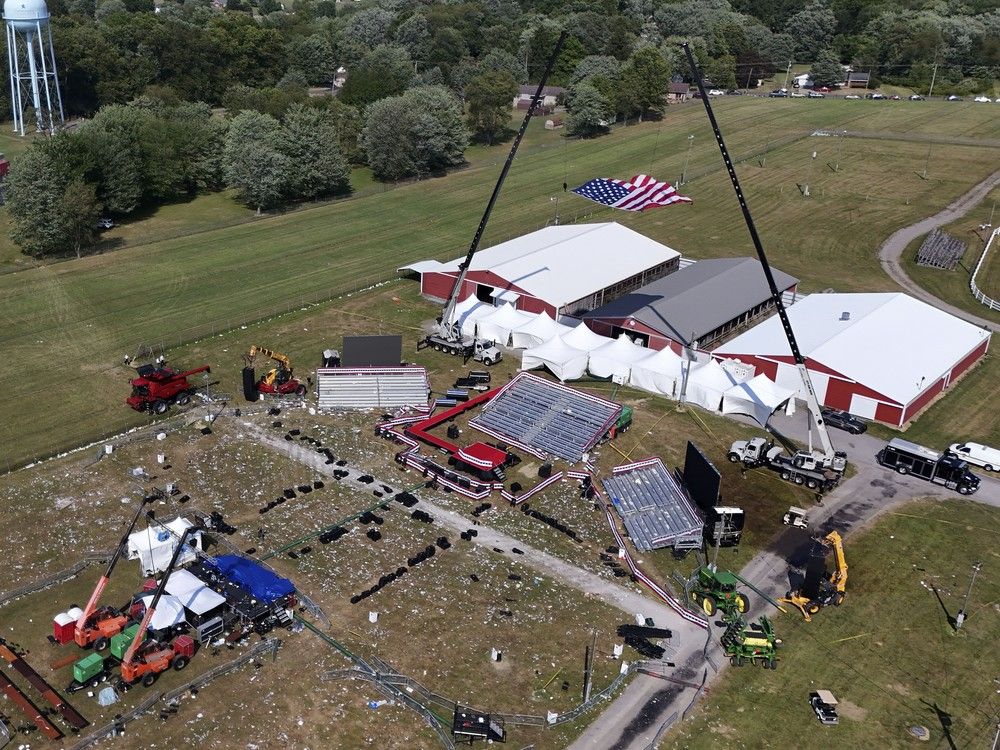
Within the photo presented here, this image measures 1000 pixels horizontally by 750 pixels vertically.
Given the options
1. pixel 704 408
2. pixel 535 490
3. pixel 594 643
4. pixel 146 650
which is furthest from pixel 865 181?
pixel 146 650

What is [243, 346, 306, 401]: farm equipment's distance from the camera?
50219mm

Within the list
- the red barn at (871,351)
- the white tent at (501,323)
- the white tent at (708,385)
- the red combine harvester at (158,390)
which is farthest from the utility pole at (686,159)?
the red combine harvester at (158,390)

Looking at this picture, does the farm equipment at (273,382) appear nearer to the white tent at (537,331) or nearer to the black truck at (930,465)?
the white tent at (537,331)

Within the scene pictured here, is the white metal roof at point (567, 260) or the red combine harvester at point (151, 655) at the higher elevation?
the white metal roof at point (567, 260)

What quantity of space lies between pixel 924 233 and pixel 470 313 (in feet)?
Answer: 168

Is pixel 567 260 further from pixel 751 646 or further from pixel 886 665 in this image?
pixel 886 665

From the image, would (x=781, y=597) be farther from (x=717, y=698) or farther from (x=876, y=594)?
(x=717, y=698)

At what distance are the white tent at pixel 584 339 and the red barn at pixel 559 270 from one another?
A: 4.93 meters

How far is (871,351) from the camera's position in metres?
53.5

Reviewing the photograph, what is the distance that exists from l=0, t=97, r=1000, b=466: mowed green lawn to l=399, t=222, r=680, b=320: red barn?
8681 mm

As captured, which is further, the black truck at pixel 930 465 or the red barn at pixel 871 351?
the red barn at pixel 871 351

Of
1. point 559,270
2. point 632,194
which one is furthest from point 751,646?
point 632,194

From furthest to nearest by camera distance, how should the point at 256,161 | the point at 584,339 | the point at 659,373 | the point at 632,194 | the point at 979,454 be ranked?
1. the point at 632,194
2. the point at 256,161
3. the point at 584,339
4. the point at 659,373
5. the point at 979,454

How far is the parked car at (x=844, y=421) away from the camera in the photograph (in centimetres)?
4907
